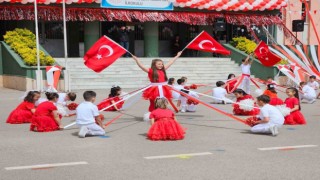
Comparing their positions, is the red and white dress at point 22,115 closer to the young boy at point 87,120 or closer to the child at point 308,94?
the young boy at point 87,120

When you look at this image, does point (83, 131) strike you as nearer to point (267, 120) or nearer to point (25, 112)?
point (25, 112)

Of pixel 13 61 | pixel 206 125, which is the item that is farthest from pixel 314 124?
pixel 13 61

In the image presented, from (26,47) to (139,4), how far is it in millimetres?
6800

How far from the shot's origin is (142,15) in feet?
81.8

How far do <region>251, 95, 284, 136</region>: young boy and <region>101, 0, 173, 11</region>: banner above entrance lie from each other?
1567 cm

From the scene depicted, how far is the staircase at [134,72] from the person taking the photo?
21.3 m

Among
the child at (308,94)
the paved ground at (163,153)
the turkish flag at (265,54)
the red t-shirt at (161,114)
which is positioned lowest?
the paved ground at (163,153)

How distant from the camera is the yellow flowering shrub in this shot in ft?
65.0

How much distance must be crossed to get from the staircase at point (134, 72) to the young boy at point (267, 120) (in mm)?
12318

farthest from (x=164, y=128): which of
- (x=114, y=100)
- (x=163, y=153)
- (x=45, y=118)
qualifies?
(x=114, y=100)

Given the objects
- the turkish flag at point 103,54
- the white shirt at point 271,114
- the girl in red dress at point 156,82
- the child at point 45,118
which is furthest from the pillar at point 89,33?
the white shirt at point 271,114

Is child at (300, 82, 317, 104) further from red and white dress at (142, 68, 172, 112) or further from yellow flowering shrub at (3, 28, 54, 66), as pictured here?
yellow flowering shrub at (3, 28, 54, 66)

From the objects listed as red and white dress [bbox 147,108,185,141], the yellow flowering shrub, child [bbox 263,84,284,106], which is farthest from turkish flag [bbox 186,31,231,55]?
the yellow flowering shrub

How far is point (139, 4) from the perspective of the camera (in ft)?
81.1
